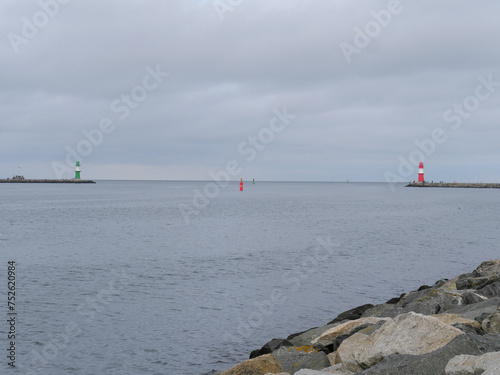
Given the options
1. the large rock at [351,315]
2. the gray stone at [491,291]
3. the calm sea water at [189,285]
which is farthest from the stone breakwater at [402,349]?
the calm sea water at [189,285]

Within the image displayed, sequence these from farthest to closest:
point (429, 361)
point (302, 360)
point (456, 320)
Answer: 1. point (456, 320)
2. point (302, 360)
3. point (429, 361)

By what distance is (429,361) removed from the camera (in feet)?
22.1

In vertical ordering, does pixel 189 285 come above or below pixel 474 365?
below

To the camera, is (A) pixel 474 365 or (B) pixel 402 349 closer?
(A) pixel 474 365

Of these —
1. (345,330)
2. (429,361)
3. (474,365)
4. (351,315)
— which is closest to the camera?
(474,365)

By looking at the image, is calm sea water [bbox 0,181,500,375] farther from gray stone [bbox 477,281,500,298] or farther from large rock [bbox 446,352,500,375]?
large rock [bbox 446,352,500,375]

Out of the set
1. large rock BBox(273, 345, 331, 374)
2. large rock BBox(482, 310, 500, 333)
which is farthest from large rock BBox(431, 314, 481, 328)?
large rock BBox(273, 345, 331, 374)

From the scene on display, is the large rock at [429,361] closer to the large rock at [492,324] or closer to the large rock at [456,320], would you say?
A: the large rock at [492,324]

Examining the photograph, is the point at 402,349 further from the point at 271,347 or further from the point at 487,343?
the point at 271,347

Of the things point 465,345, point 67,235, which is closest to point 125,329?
point 465,345

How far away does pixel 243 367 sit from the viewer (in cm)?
852

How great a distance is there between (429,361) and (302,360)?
10.6 ft

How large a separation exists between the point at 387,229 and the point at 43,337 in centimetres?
4040

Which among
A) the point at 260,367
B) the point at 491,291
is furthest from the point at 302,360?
the point at 491,291
